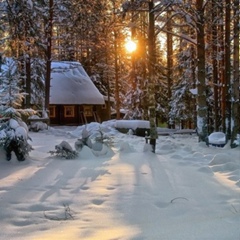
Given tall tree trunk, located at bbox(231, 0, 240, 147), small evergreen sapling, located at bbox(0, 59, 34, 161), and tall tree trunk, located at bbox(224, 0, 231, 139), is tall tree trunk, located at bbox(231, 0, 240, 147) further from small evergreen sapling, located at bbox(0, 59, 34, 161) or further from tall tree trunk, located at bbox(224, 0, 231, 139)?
small evergreen sapling, located at bbox(0, 59, 34, 161)

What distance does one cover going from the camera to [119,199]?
5.56 meters

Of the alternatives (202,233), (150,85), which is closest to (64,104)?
(150,85)

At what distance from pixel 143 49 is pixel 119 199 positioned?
1160 centimetres

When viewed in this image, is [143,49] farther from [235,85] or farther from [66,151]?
[66,151]

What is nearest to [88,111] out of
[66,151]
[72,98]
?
[72,98]

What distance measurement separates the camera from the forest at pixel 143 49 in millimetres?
11203

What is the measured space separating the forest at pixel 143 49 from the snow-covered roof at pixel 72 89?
3655 millimetres

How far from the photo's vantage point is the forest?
441 inches

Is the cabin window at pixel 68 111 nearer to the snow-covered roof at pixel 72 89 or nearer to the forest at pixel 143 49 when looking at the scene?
the snow-covered roof at pixel 72 89

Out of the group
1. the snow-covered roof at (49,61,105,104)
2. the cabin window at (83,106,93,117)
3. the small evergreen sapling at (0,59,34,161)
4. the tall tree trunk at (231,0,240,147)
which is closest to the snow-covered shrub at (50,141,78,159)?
the small evergreen sapling at (0,59,34,161)

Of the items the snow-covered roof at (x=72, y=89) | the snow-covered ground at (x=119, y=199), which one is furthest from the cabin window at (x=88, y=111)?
the snow-covered ground at (x=119, y=199)

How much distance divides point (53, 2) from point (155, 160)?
51.7 ft

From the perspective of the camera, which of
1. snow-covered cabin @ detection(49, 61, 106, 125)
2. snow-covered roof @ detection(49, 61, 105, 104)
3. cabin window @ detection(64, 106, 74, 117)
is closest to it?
snow-covered roof @ detection(49, 61, 105, 104)

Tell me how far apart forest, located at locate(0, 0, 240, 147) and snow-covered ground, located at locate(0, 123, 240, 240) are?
2814mm
